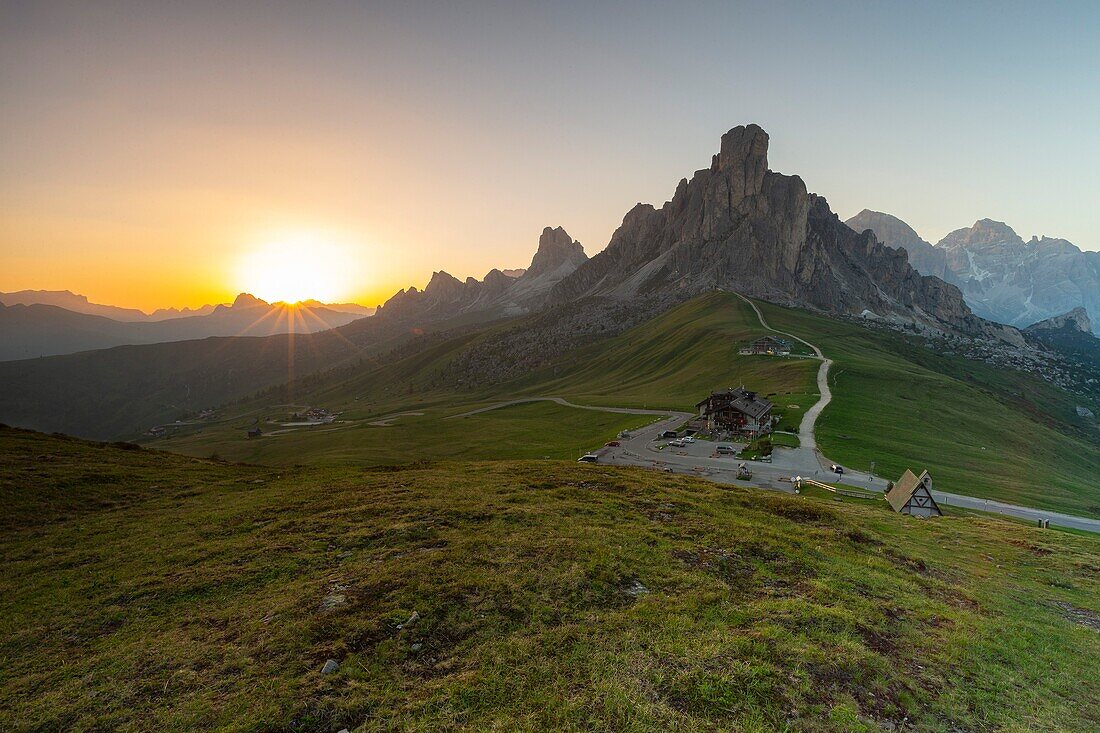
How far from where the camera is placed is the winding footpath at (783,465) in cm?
5212

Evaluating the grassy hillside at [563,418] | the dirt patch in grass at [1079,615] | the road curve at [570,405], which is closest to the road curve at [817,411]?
the grassy hillside at [563,418]

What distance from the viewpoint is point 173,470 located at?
3700 centimetres

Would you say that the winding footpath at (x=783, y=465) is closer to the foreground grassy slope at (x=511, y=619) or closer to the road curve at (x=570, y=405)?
the road curve at (x=570, y=405)

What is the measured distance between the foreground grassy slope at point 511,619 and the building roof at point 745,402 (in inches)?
2165

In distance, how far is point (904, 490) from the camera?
47531mm

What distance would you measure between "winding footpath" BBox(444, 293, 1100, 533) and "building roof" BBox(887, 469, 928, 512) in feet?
21.5

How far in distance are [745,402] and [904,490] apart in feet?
129

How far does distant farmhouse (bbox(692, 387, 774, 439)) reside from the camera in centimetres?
8325

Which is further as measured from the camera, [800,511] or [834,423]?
[834,423]

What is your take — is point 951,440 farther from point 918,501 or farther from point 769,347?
point 769,347

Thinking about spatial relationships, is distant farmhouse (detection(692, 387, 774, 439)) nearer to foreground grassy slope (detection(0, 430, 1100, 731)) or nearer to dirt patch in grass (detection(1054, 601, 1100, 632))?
foreground grassy slope (detection(0, 430, 1100, 731))

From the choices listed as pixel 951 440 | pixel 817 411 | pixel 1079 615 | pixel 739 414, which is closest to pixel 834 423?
pixel 817 411

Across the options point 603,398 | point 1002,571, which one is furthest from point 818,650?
point 603,398

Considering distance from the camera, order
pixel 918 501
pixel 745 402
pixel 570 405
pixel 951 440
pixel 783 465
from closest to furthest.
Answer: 1. pixel 918 501
2. pixel 783 465
3. pixel 951 440
4. pixel 745 402
5. pixel 570 405
